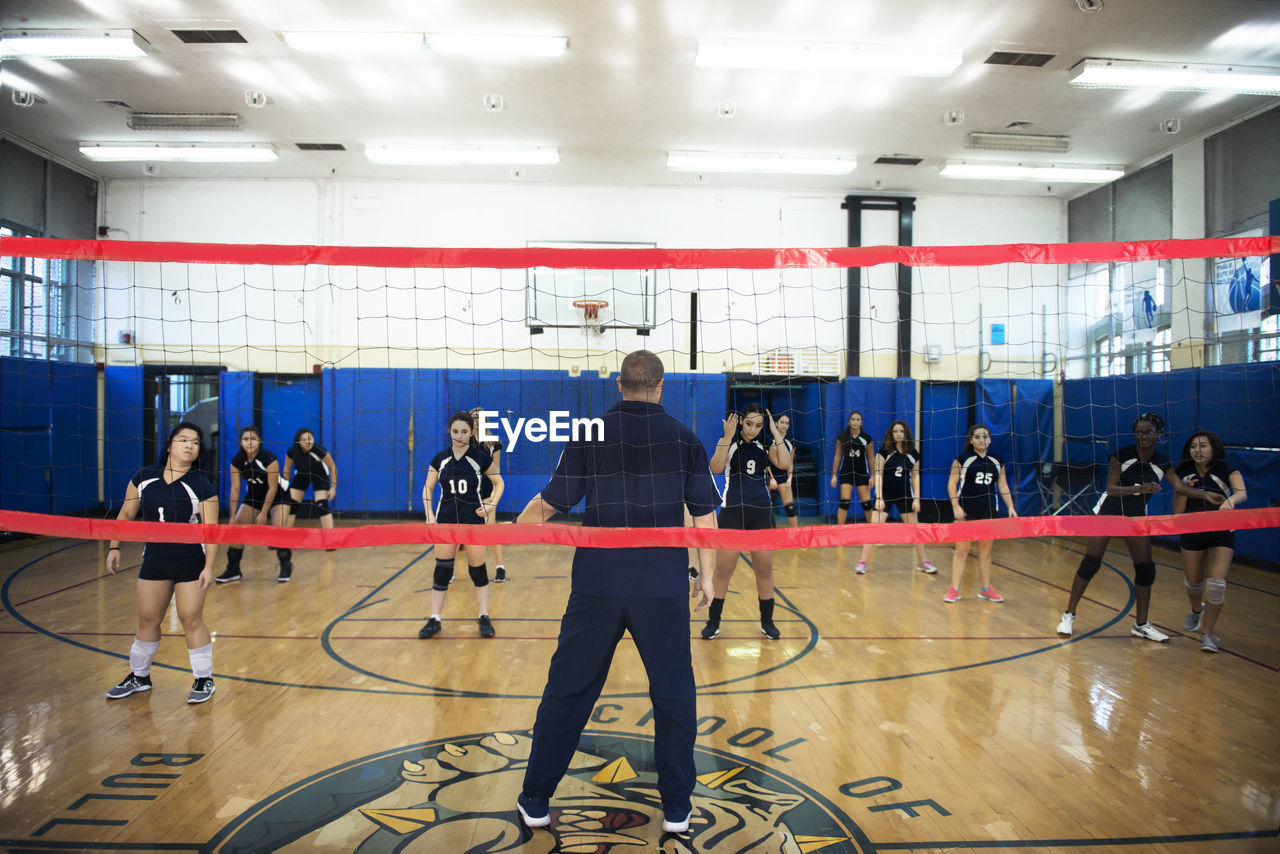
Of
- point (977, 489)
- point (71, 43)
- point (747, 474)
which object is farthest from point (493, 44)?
point (977, 489)

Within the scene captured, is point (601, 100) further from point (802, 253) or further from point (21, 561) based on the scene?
point (21, 561)

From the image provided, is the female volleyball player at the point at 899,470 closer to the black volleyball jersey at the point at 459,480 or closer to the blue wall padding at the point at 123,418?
the black volleyball jersey at the point at 459,480

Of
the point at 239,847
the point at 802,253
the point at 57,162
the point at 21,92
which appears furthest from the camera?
the point at 57,162

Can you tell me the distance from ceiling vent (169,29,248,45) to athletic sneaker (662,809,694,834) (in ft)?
27.5

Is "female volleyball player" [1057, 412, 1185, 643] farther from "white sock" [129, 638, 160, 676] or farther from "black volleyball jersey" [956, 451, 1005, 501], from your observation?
"white sock" [129, 638, 160, 676]

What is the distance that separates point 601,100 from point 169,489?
6727mm

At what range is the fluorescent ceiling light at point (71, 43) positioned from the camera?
23.1ft

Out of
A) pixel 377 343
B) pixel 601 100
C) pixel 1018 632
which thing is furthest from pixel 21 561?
pixel 1018 632

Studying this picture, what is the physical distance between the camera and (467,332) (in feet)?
37.3

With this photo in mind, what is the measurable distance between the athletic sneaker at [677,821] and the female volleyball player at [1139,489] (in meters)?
3.95

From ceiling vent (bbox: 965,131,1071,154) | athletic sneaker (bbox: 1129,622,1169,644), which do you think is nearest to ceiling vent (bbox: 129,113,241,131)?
ceiling vent (bbox: 965,131,1071,154)

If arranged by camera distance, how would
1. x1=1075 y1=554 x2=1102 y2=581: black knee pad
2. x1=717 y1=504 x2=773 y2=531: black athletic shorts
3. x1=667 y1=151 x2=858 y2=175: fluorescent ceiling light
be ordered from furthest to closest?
1. x1=667 y1=151 x2=858 y2=175: fluorescent ceiling light
2. x1=1075 y1=554 x2=1102 y2=581: black knee pad
3. x1=717 y1=504 x2=773 y2=531: black athletic shorts

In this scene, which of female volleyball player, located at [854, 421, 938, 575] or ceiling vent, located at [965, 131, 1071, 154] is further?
ceiling vent, located at [965, 131, 1071, 154]

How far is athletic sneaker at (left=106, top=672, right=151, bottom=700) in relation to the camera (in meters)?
4.04
